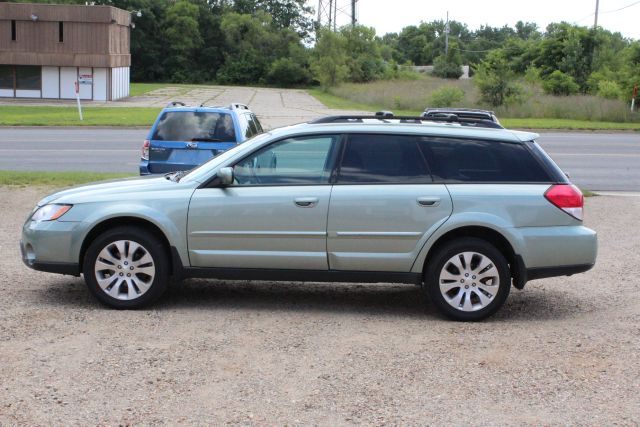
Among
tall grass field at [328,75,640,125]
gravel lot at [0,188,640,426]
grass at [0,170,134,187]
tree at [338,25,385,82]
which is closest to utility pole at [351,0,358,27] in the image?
tree at [338,25,385,82]

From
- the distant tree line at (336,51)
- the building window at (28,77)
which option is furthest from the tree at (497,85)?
the building window at (28,77)

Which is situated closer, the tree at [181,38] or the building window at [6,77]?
the building window at [6,77]

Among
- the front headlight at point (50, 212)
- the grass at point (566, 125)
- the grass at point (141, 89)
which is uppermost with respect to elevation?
the front headlight at point (50, 212)

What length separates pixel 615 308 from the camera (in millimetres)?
7691

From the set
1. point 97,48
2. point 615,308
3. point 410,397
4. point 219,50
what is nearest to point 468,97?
point 97,48

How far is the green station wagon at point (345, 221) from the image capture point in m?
7.17

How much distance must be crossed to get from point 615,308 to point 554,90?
47.8 metres

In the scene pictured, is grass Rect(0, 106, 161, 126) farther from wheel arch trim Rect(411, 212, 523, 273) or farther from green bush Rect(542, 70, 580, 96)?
wheel arch trim Rect(411, 212, 523, 273)

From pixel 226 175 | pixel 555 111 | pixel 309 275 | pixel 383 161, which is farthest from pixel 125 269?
pixel 555 111

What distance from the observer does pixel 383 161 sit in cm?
737

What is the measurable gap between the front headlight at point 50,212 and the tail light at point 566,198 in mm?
3979

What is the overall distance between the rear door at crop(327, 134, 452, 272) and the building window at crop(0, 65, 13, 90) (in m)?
50.4

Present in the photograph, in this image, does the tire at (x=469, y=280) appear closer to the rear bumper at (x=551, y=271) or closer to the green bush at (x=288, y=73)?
the rear bumper at (x=551, y=271)

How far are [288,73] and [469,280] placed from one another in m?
92.4
